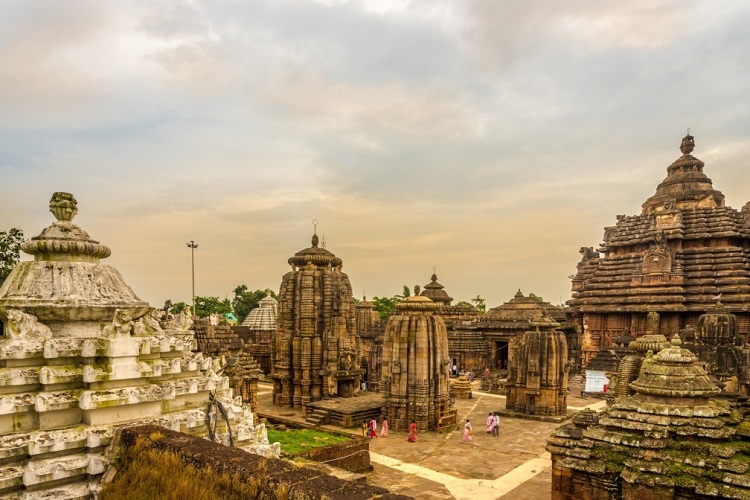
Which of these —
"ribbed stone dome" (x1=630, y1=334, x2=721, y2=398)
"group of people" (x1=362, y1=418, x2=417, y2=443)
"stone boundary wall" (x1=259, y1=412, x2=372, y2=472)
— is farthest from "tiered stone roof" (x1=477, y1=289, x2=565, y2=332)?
"ribbed stone dome" (x1=630, y1=334, x2=721, y2=398)

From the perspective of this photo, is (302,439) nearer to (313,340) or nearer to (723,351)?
(313,340)

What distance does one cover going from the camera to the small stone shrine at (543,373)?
25109 millimetres

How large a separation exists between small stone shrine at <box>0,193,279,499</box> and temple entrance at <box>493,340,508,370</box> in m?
35.4

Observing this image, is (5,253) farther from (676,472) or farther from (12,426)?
(676,472)

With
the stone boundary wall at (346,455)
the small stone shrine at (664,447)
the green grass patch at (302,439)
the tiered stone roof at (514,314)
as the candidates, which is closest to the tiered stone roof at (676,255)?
the tiered stone roof at (514,314)

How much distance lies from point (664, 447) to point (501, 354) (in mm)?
32456

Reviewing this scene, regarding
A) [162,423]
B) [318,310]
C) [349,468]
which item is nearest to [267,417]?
[318,310]

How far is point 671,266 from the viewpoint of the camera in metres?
37.1

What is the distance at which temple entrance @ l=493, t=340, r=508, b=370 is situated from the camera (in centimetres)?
3981

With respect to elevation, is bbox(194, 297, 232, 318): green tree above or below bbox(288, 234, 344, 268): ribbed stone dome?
below

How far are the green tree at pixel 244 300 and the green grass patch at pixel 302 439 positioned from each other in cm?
5567

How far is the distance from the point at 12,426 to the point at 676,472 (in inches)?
400

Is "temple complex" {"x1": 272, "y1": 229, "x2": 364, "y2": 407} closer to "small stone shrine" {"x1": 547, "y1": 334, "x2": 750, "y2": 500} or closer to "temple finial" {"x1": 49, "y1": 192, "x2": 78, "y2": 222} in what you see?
"small stone shrine" {"x1": 547, "y1": 334, "x2": 750, "y2": 500}

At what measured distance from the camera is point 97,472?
19.2 ft
